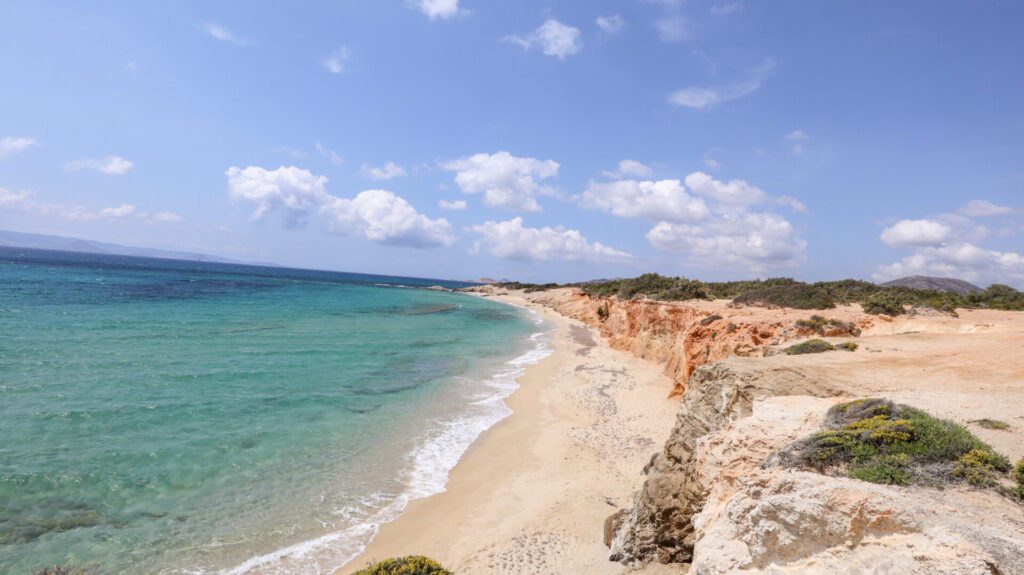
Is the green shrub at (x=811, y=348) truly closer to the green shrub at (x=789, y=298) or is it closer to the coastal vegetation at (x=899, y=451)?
the coastal vegetation at (x=899, y=451)

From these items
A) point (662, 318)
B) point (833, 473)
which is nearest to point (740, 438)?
point (833, 473)

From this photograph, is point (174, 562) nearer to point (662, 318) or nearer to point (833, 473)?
point (833, 473)

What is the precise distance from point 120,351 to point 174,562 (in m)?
18.2

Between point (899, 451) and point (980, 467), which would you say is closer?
point (980, 467)

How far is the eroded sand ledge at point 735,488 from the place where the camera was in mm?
3570

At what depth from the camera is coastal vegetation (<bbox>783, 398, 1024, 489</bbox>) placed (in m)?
4.31

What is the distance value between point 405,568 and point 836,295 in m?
37.0

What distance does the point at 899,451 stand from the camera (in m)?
4.79

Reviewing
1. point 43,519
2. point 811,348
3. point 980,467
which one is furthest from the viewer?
point 811,348

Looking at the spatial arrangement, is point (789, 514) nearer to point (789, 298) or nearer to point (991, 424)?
point (991, 424)

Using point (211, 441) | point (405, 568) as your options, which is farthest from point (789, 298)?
point (211, 441)

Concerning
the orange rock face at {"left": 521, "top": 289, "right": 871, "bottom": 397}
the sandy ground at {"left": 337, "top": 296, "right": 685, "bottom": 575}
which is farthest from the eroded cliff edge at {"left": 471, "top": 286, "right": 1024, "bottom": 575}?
the orange rock face at {"left": 521, "top": 289, "right": 871, "bottom": 397}

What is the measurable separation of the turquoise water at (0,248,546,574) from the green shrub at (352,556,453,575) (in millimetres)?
2530

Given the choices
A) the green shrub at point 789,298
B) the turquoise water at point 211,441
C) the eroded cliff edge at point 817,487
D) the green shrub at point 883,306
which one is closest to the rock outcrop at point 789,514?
the eroded cliff edge at point 817,487
